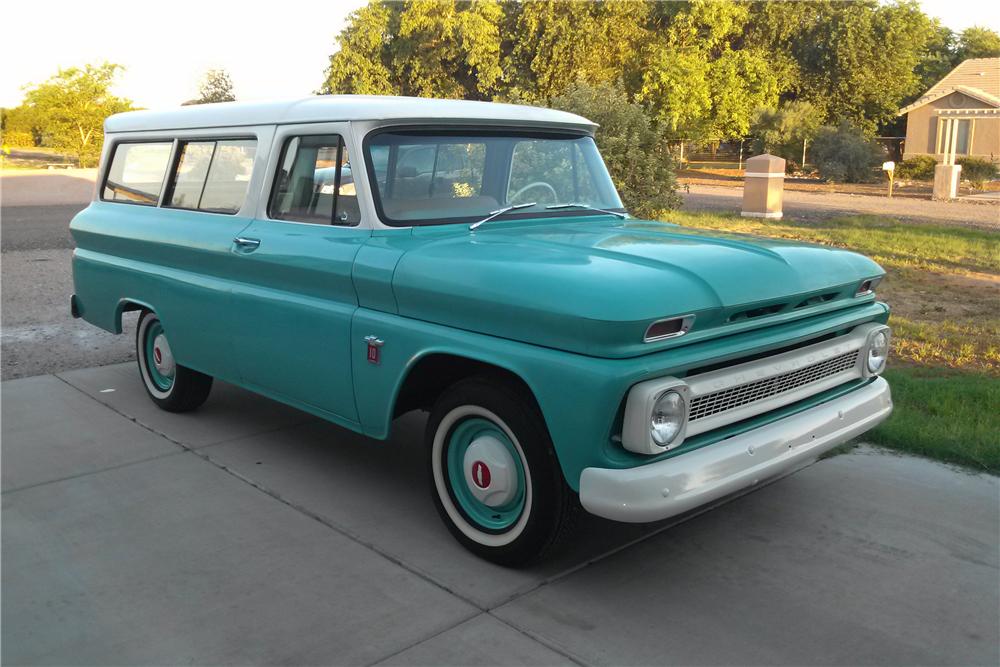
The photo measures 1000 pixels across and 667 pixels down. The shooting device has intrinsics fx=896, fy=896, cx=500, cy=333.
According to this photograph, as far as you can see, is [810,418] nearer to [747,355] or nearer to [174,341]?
[747,355]

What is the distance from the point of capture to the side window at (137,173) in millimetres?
5574

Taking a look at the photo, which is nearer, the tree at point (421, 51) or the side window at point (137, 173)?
the side window at point (137, 173)

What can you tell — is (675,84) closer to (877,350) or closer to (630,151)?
(630,151)

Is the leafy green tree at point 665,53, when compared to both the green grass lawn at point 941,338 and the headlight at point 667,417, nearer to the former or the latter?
the green grass lawn at point 941,338

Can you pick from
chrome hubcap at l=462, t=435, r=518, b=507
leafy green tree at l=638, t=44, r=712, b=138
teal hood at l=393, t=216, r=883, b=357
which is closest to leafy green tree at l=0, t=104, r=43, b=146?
leafy green tree at l=638, t=44, r=712, b=138

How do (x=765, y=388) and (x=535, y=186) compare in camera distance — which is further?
(x=535, y=186)

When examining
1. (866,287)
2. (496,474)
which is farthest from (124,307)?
(866,287)

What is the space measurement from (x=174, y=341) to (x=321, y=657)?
2873 millimetres

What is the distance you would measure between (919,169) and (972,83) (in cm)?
780

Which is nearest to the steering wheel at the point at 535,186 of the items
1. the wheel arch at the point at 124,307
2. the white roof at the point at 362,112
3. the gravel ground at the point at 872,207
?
the white roof at the point at 362,112

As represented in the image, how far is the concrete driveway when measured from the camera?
308cm

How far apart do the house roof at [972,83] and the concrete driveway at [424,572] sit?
1463 inches

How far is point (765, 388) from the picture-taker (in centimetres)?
358

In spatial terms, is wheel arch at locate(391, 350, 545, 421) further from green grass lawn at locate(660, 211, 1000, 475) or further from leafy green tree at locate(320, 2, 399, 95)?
leafy green tree at locate(320, 2, 399, 95)
